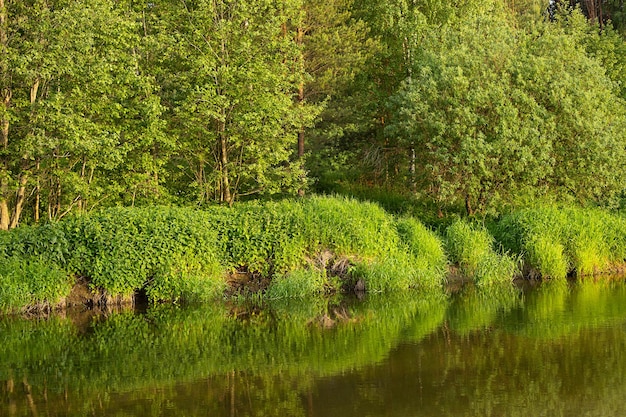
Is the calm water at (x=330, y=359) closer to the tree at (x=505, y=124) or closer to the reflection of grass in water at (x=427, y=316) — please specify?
the reflection of grass in water at (x=427, y=316)

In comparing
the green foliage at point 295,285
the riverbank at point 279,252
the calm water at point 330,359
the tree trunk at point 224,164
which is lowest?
the calm water at point 330,359

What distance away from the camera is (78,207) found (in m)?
22.2

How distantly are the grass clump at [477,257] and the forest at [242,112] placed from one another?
5.70 ft

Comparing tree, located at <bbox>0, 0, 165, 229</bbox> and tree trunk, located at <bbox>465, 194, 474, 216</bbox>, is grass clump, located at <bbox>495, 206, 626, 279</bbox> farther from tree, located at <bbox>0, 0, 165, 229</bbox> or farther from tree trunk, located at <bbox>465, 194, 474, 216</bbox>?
tree, located at <bbox>0, 0, 165, 229</bbox>

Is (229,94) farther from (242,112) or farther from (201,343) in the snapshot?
(201,343)

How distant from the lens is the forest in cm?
1978

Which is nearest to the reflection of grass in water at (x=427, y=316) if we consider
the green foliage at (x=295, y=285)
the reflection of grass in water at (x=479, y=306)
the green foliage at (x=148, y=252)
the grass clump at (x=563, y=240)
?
the reflection of grass in water at (x=479, y=306)

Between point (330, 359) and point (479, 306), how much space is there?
20.2ft

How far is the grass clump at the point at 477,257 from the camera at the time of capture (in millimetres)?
21766

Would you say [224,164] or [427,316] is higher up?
[224,164]

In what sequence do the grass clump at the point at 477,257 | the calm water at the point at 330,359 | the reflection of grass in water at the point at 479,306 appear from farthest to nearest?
the grass clump at the point at 477,257
the reflection of grass in water at the point at 479,306
the calm water at the point at 330,359

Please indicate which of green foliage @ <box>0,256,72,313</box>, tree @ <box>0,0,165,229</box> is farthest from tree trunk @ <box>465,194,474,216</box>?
green foliage @ <box>0,256,72,313</box>

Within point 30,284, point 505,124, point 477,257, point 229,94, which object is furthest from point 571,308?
point 30,284

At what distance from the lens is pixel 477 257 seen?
22156 mm
